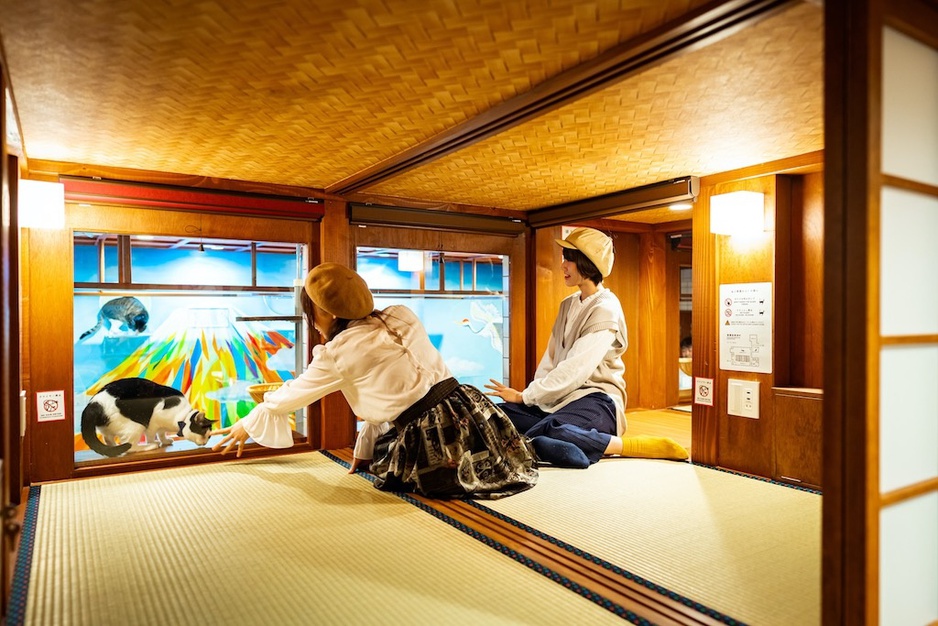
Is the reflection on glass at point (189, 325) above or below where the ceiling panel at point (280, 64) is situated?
below

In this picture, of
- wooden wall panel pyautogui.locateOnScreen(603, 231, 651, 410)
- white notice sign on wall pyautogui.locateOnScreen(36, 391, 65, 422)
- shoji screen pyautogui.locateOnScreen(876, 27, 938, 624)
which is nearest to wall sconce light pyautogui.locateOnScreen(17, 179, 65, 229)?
white notice sign on wall pyautogui.locateOnScreen(36, 391, 65, 422)

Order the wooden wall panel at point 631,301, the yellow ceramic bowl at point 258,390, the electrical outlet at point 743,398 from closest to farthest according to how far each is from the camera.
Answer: the electrical outlet at point 743,398
the yellow ceramic bowl at point 258,390
the wooden wall panel at point 631,301

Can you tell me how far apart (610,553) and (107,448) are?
2754mm

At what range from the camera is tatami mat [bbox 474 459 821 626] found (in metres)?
1.87

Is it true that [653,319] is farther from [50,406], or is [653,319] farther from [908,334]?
[50,406]

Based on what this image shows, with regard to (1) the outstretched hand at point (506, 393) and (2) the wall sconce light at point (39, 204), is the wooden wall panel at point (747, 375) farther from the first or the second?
(2) the wall sconce light at point (39, 204)

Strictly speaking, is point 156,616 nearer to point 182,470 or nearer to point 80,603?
point 80,603

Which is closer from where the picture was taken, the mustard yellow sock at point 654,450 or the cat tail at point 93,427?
the cat tail at point 93,427

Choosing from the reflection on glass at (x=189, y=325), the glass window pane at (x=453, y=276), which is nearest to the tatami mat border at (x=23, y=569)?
the reflection on glass at (x=189, y=325)

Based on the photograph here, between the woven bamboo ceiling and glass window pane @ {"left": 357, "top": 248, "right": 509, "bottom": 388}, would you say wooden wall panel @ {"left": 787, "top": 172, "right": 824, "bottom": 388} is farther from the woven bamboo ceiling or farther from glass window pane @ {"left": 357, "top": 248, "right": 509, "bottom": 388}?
glass window pane @ {"left": 357, "top": 248, "right": 509, "bottom": 388}

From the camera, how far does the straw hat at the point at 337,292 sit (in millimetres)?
3025

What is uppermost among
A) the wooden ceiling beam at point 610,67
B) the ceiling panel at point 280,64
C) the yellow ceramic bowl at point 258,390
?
the ceiling panel at point 280,64

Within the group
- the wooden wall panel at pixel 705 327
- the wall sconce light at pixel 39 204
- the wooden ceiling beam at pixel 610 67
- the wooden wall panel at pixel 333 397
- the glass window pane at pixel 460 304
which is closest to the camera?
the wooden ceiling beam at pixel 610 67

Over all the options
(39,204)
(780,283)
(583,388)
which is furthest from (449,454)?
(39,204)
